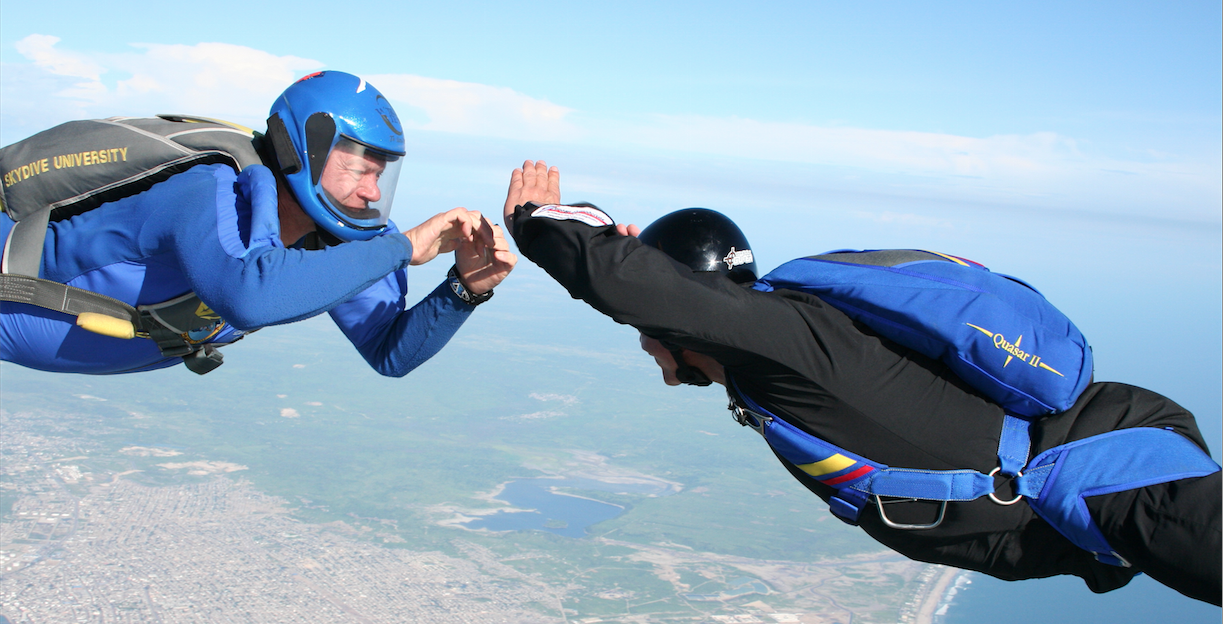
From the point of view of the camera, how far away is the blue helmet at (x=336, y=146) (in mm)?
2645

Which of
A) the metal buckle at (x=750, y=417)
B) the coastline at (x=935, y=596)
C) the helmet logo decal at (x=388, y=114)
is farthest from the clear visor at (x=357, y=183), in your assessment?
the coastline at (x=935, y=596)

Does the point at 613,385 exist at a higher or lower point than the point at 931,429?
lower

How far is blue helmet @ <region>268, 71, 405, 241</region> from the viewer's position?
2.64m

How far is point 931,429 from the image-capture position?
1977 mm

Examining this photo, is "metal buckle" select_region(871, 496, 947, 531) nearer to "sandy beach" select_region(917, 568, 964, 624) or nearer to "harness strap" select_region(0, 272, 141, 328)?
"harness strap" select_region(0, 272, 141, 328)

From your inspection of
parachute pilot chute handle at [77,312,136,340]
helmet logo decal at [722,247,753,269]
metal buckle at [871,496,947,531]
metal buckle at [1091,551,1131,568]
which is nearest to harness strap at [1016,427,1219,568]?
metal buckle at [1091,551,1131,568]

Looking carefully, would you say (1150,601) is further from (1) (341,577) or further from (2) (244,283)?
(2) (244,283)

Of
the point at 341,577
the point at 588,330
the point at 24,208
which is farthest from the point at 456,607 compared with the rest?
the point at 588,330

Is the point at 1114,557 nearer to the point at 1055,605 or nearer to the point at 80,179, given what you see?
the point at 80,179

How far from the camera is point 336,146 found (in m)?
2.69

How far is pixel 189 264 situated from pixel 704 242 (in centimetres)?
157

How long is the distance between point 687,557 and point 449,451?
91.7 ft

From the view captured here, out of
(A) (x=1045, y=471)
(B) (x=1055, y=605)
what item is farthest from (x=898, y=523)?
(B) (x=1055, y=605)

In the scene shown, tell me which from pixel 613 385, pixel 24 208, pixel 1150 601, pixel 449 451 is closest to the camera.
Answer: pixel 24 208
